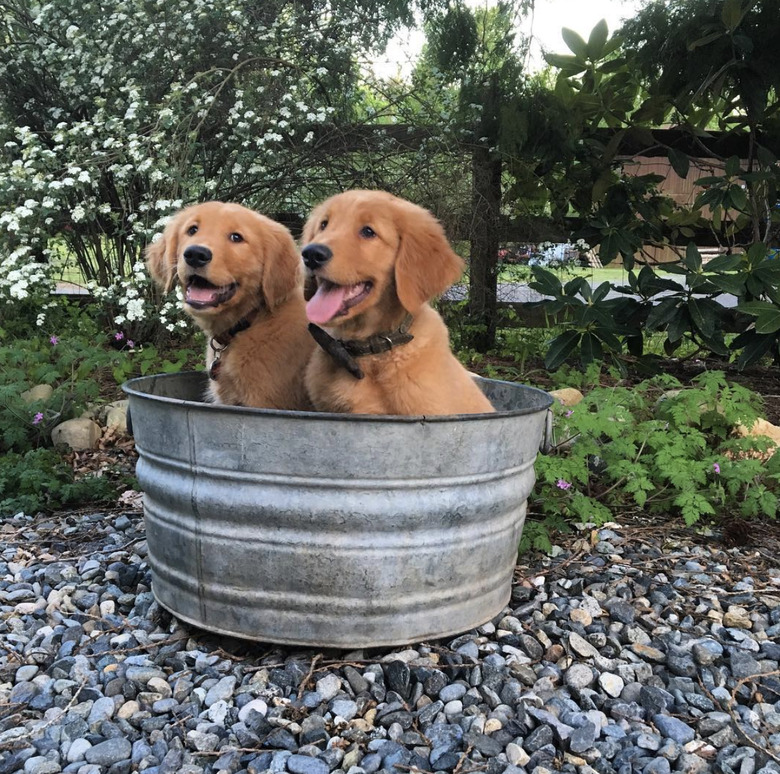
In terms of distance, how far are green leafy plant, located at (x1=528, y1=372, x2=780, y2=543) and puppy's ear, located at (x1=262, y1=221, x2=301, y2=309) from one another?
1.23 meters

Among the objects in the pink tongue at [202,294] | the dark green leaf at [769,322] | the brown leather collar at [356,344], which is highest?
the pink tongue at [202,294]

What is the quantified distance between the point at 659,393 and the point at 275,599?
3.28 metres

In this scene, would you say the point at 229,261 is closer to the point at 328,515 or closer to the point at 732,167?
the point at 328,515

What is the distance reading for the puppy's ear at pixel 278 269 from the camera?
268cm

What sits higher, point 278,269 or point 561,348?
point 278,269

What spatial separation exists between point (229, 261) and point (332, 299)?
557 millimetres

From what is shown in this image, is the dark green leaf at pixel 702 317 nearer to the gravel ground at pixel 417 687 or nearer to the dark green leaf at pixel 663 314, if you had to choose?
the dark green leaf at pixel 663 314

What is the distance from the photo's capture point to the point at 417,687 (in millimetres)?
2059

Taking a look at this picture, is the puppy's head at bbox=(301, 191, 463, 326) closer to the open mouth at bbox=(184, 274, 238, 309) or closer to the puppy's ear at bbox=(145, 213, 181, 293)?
the open mouth at bbox=(184, 274, 238, 309)

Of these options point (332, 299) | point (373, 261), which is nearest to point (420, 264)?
point (373, 261)

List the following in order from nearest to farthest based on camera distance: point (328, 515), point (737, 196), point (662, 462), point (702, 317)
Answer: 1. point (328, 515)
2. point (662, 462)
3. point (702, 317)
4. point (737, 196)

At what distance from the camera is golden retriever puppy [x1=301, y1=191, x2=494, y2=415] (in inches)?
88.0

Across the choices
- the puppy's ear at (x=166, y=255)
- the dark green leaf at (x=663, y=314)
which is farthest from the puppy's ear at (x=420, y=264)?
the dark green leaf at (x=663, y=314)

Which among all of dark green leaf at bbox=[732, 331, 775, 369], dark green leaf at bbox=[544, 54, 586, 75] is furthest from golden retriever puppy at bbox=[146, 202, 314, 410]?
dark green leaf at bbox=[544, 54, 586, 75]
